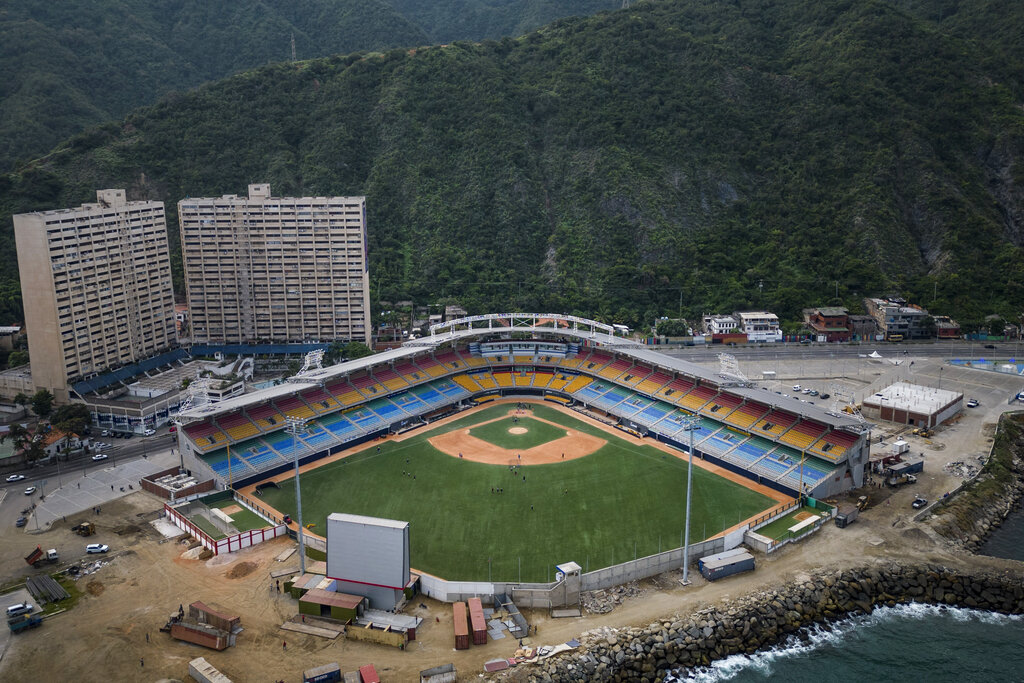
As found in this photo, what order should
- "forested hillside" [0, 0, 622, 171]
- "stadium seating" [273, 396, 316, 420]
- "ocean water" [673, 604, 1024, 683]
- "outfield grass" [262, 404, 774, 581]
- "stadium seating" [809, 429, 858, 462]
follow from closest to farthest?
"ocean water" [673, 604, 1024, 683] → "outfield grass" [262, 404, 774, 581] → "stadium seating" [809, 429, 858, 462] → "stadium seating" [273, 396, 316, 420] → "forested hillside" [0, 0, 622, 171]

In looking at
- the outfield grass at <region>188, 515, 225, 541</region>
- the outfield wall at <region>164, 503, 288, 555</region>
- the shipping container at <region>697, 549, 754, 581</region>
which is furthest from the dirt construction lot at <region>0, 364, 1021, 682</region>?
the outfield grass at <region>188, 515, 225, 541</region>

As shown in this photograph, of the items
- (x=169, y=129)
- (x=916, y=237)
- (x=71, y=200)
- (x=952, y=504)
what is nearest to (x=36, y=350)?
(x=71, y=200)

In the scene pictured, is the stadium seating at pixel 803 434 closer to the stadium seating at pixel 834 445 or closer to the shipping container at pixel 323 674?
the stadium seating at pixel 834 445

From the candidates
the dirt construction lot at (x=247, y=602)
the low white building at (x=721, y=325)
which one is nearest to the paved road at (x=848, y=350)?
the low white building at (x=721, y=325)

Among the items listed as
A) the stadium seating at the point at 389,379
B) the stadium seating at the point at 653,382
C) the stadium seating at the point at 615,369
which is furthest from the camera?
the stadium seating at the point at 615,369

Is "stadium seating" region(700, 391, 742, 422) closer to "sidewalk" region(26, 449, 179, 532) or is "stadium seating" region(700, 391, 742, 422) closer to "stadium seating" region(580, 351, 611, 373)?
"stadium seating" region(580, 351, 611, 373)
